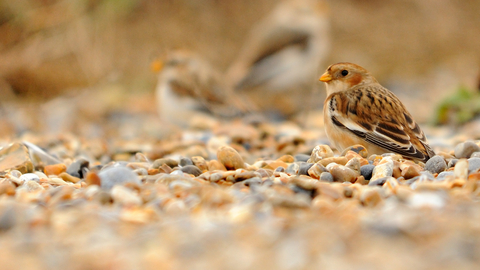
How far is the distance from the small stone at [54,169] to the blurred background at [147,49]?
317cm

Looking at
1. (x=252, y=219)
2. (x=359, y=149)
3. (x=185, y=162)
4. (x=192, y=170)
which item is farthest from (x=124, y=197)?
(x=359, y=149)

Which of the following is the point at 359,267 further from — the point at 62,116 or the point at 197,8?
the point at 197,8

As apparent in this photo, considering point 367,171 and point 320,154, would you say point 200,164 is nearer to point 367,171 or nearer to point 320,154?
point 320,154

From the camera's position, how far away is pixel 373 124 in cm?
357

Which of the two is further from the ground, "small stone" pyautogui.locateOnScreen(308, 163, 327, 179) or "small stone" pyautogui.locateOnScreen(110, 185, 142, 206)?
"small stone" pyautogui.locateOnScreen(308, 163, 327, 179)

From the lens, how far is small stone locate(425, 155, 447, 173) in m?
3.05

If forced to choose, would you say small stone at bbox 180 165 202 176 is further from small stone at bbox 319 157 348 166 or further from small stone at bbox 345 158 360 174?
small stone at bbox 345 158 360 174

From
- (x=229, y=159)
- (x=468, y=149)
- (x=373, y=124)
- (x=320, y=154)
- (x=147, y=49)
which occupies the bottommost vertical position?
(x=229, y=159)

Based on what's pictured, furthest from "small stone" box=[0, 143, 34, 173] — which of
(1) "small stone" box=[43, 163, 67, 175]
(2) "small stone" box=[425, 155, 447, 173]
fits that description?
(2) "small stone" box=[425, 155, 447, 173]

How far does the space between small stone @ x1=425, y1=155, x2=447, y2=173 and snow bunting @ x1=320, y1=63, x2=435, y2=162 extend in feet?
0.67

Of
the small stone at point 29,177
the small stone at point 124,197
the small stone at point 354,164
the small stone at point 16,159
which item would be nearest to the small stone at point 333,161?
the small stone at point 354,164

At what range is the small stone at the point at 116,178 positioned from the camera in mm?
2523

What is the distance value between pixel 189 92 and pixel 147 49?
149 inches

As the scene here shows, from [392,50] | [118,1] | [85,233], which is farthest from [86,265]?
Result: [392,50]
